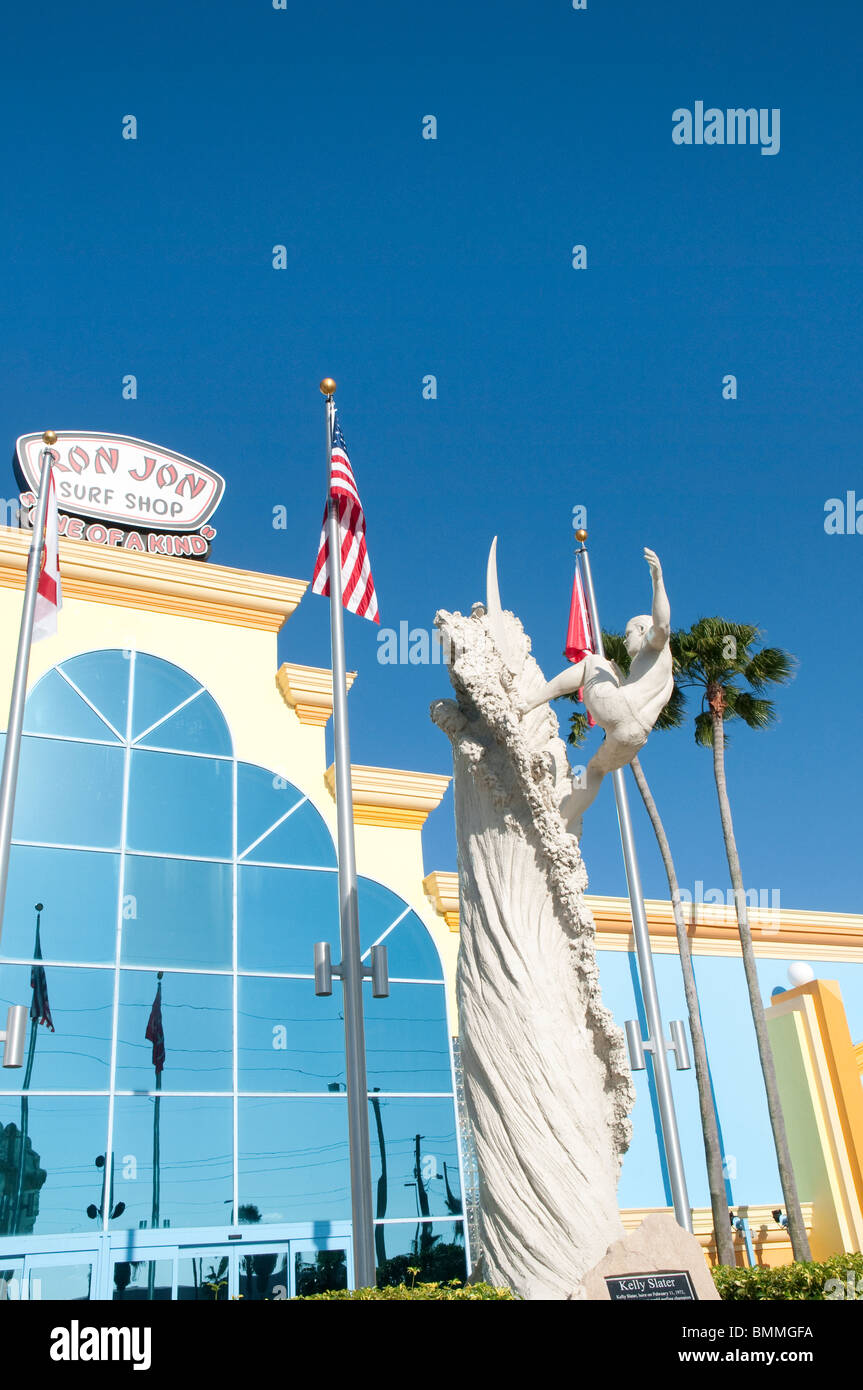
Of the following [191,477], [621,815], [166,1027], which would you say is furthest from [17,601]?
[621,815]

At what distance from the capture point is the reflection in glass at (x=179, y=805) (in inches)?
687

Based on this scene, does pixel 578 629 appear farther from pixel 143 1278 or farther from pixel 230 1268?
pixel 143 1278

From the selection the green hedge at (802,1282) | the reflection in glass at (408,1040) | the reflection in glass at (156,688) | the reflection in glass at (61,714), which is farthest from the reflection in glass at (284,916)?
the green hedge at (802,1282)

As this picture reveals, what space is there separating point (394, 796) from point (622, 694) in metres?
12.8

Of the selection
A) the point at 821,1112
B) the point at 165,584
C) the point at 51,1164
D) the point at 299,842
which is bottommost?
the point at 51,1164

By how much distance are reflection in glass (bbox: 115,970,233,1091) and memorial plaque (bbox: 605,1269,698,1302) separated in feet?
38.6

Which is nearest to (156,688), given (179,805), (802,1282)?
(179,805)

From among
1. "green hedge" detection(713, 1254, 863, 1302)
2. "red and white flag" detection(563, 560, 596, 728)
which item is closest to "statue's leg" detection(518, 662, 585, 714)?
"green hedge" detection(713, 1254, 863, 1302)

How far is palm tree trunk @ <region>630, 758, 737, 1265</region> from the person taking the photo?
56.5ft

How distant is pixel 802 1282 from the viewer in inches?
277

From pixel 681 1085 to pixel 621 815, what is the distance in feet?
24.1

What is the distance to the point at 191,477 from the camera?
21.8 m

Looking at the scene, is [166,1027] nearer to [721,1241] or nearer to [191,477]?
[721,1241]

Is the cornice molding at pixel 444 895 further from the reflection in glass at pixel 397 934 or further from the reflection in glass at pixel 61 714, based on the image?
the reflection in glass at pixel 61 714
